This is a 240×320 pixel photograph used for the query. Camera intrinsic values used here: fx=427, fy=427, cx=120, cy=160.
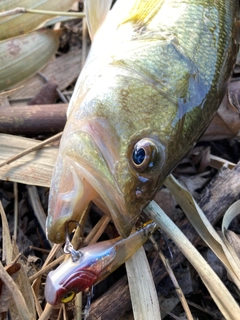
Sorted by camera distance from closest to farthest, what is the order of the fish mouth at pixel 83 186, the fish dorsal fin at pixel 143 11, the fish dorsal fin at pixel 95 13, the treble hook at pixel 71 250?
the fish mouth at pixel 83 186, the treble hook at pixel 71 250, the fish dorsal fin at pixel 143 11, the fish dorsal fin at pixel 95 13

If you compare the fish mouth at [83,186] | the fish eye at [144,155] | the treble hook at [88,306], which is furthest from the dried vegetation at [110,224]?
the fish eye at [144,155]

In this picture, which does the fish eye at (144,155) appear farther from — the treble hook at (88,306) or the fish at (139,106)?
the treble hook at (88,306)

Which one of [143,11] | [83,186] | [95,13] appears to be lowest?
[83,186]

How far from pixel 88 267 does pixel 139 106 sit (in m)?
0.78

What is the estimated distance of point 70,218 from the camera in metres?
1.94

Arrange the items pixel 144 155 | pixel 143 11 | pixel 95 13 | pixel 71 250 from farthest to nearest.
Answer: pixel 95 13, pixel 143 11, pixel 71 250, pixel 144 155

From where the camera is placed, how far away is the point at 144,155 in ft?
6.19

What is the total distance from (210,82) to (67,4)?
4.80 ft

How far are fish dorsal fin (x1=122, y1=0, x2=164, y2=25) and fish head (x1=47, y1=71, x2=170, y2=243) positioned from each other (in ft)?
1.82

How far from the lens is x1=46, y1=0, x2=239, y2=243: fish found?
6.24ft

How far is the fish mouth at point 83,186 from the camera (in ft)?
6.15

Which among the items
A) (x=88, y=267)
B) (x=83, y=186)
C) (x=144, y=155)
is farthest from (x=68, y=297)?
(x=144, y=155)

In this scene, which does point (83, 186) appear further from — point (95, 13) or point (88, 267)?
point (95, 13)

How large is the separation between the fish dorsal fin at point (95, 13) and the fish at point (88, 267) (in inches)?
52.0
